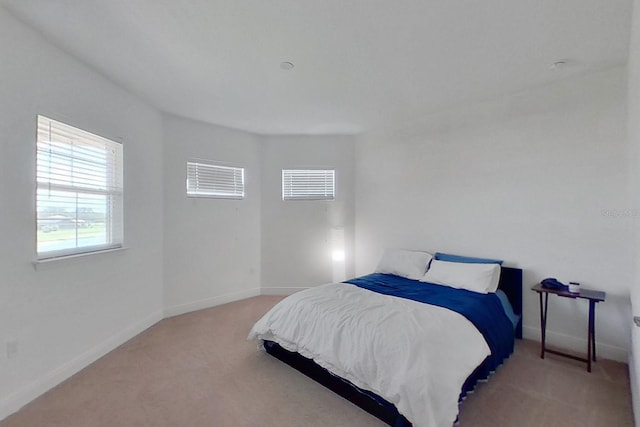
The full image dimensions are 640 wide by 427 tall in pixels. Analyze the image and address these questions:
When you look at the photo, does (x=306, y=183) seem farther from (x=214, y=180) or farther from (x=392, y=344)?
(x=392, y=344)

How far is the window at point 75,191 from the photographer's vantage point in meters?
2.20

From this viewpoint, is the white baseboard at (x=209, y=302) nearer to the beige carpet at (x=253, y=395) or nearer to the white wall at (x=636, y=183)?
the beige carpet at (x=253, y=395)

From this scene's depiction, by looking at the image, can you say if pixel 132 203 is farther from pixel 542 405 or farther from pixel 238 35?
pixel 542 405

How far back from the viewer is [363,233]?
4.53m

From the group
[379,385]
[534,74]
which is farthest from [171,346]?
[534,74]

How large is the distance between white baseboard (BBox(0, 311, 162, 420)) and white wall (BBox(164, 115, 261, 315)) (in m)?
0.71

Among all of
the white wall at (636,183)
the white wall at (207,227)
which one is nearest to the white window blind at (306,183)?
the white wall at (207,227)

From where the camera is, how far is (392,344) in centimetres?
187

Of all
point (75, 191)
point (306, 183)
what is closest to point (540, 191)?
point (306, 183)

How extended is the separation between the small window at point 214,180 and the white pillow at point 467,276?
2997mm

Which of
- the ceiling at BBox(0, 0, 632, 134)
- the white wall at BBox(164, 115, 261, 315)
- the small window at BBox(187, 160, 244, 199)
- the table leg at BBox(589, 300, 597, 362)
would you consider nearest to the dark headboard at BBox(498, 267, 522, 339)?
the table leg at BBox(589, 300, 597, 362)

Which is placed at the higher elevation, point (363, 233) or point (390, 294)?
point (363, 233)

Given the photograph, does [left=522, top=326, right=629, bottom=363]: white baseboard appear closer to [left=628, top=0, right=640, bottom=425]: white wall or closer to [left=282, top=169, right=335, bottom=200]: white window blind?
[left=628, top=0, right=640, bottom=425]: white wall

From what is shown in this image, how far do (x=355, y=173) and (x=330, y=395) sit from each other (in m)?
3.25
